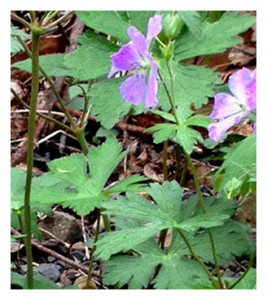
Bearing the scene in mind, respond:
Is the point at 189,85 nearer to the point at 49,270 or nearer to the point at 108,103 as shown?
the point at 108,103

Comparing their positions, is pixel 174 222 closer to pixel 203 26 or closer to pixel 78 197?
pixel 78 197

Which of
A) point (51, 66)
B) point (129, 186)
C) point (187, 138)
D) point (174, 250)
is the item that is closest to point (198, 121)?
point (187, 138)

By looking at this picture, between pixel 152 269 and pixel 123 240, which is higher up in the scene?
pixel 123 240

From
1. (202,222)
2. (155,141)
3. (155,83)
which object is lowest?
(202,222)

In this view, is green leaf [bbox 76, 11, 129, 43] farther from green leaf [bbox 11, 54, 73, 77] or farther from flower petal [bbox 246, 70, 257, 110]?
flower petal [bbox 246, 70, 257, 110]

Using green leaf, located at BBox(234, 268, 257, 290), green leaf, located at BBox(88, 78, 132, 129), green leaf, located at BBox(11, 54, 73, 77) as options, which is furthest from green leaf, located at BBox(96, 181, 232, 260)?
green leaf, located at BBox(11, 54, 73, 77)

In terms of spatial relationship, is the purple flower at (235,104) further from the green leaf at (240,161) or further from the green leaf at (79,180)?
the green leaf at (79,180)

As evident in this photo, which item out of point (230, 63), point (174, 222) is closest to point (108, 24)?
point (174, 222)

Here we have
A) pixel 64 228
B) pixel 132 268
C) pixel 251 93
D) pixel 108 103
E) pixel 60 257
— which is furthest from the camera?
pixel 64 228
